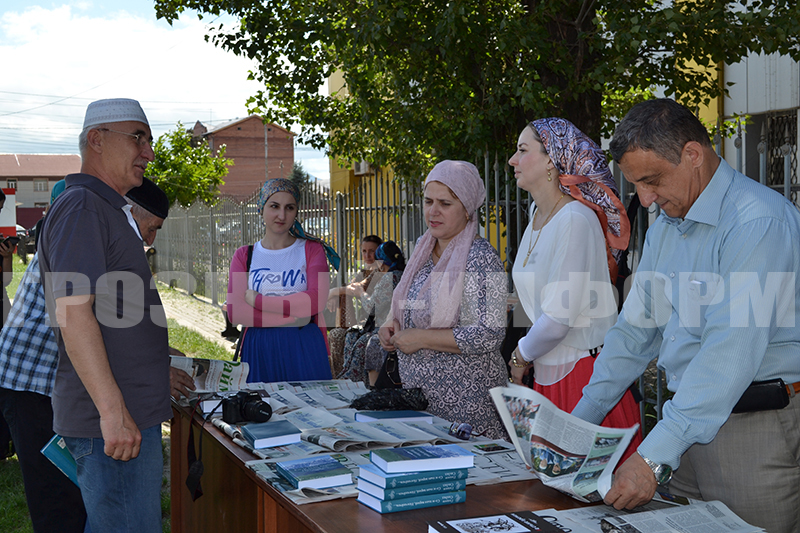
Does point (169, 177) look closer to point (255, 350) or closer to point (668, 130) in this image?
point (255, 350)

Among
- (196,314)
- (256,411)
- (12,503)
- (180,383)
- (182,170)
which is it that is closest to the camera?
(256,411)

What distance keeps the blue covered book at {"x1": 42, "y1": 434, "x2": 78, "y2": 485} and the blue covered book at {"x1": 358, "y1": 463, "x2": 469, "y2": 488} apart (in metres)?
1.12

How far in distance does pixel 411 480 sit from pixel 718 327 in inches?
33.3

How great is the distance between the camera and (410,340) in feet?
10.3

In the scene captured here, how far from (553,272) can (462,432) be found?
2.41ft

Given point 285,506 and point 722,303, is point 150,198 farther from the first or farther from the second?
point 722,303

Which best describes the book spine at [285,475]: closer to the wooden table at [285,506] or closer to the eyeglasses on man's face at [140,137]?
the wooden table at [285,506]

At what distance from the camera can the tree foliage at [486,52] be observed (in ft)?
17.5

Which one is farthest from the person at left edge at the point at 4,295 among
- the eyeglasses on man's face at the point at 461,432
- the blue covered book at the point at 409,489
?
the blue covered book at the point at 409,489

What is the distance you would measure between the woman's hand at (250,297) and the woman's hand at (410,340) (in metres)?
1.26

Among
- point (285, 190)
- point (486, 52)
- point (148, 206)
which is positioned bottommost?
point (148, 206)

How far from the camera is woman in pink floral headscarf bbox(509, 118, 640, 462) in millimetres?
2730

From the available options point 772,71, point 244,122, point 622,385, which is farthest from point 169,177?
point 244,122

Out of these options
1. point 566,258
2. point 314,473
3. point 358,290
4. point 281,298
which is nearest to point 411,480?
point 314,473
